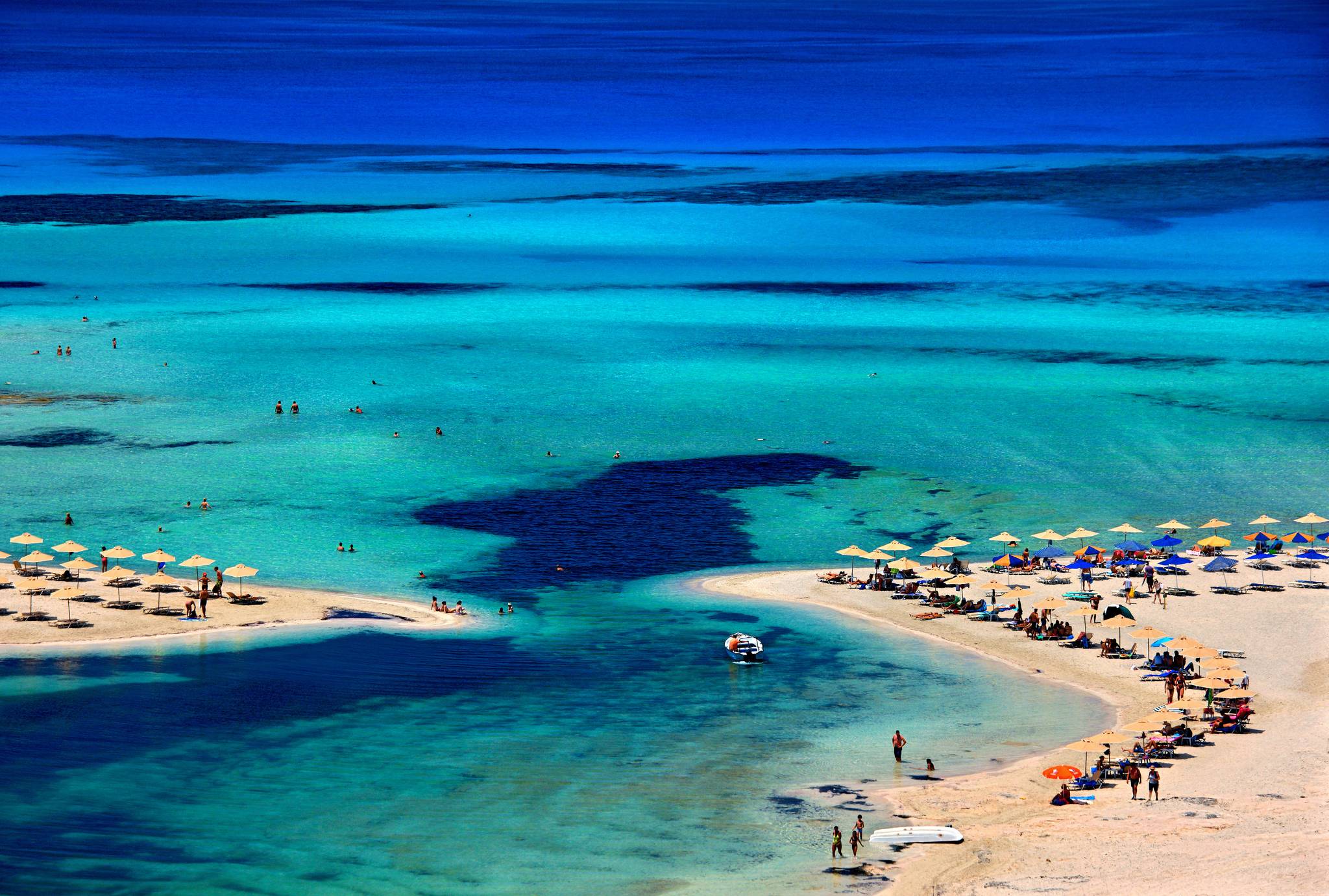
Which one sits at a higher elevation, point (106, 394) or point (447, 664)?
point (106, 394)

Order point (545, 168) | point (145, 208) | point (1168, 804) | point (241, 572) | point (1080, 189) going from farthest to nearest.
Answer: point (545, 168) → point (1080, 189) → point (145, 208) → point (241, 572) → point (1168, 804)

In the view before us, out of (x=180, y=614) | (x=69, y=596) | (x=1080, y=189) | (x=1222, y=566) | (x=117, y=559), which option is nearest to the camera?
(x=69, y=596)

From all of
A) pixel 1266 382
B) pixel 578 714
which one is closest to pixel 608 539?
pixel 578 714

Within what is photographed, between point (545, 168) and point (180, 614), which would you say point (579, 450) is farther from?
point (545, 168)

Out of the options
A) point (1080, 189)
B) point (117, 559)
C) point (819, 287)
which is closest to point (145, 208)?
point (819, 287)

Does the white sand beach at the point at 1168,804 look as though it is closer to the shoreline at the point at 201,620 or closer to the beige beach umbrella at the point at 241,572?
the shoreline at the point at 201,620

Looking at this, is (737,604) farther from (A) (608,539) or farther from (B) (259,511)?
(B) (259,511)


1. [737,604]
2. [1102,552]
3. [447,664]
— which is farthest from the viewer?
[1102,552]

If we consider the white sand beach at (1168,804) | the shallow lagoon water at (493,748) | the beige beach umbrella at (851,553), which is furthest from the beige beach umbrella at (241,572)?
the white sand beach at (1168,804)
